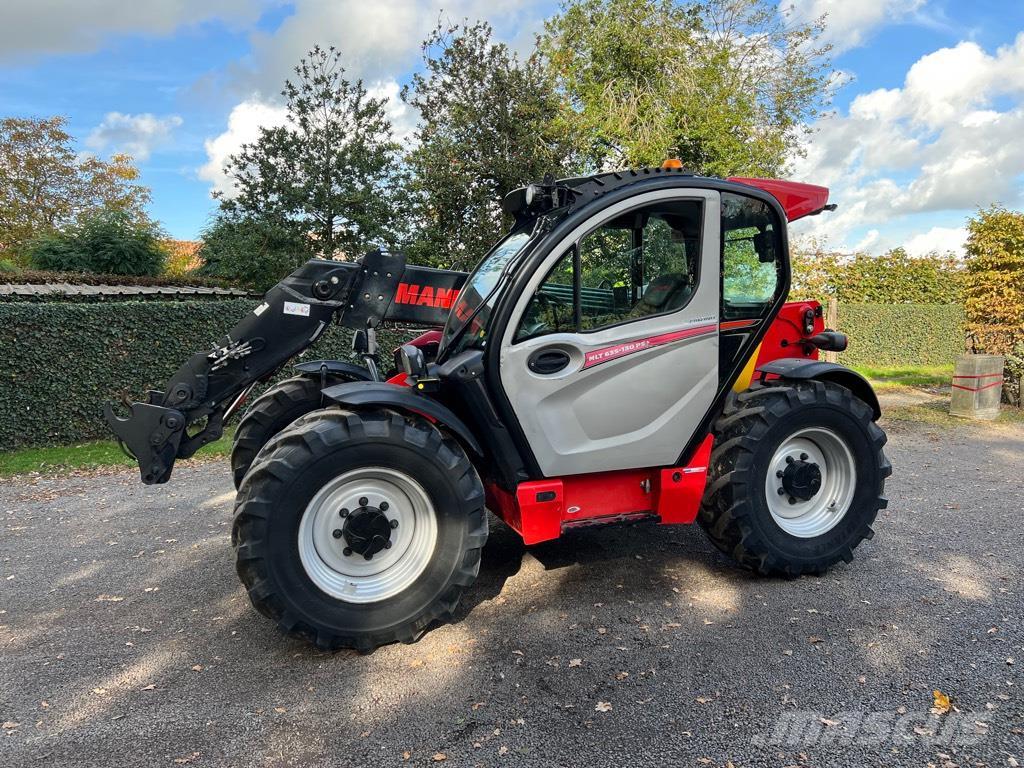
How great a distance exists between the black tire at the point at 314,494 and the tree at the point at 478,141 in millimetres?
8960

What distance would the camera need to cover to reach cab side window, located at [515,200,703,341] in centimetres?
369

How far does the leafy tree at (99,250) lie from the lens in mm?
15164

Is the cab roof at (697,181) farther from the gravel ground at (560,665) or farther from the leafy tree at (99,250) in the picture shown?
the leafy tree at (99,250)

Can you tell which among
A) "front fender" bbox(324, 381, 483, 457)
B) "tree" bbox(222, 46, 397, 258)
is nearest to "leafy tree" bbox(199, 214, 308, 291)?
"tree" bbox(222, 46, 397, 258)

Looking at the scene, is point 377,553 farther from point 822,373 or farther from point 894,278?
point 894,278

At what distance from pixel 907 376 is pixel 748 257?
14210 millimetres

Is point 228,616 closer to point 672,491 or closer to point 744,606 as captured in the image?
point 672,491

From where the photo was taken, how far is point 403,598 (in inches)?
134

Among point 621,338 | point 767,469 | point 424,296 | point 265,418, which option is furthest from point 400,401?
point 767,469

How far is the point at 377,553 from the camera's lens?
11.5 feet

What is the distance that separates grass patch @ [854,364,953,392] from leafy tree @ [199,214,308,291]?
36.6 ft

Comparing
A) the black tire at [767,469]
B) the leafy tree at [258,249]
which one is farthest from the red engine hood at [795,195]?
the leafy tree at [258,249]

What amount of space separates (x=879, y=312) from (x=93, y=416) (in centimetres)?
1816

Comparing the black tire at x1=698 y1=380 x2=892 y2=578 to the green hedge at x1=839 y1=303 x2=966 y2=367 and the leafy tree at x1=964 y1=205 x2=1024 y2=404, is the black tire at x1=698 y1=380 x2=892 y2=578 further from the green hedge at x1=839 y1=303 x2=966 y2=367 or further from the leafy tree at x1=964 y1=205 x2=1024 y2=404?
the green hedge at x1=839 y1=303 x2=966 y2=367
